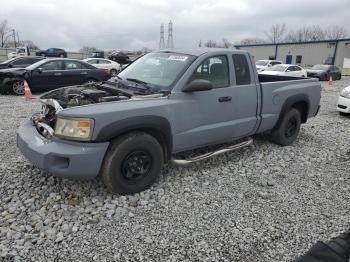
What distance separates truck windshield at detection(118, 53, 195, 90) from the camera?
3.99 meters

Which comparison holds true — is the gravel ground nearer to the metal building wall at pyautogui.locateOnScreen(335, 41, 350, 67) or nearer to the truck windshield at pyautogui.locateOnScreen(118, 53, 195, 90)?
the truck windshield at pyautogui.locateOnScreen(118, 53, 195, 90)

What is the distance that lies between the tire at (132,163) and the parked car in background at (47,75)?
7191 millimetres

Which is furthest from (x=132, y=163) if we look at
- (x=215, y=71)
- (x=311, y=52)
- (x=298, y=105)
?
(x=311, y=52)

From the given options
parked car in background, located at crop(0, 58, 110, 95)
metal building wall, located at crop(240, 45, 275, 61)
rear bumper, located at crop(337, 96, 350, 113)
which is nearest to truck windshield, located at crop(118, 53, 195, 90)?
parked car in background, located at crop(0, 58, 110, 95)

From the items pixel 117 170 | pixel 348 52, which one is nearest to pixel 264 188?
pixel 117 170

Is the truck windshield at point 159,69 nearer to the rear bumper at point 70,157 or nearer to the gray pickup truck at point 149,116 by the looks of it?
the gray pickup truck at point 149,116

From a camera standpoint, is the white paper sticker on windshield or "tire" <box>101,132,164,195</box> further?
the white paper sticker on windshield

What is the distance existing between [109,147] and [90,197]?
2.18 feet

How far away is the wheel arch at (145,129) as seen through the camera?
3.23 metres

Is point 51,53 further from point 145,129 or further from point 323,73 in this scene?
point 145,129

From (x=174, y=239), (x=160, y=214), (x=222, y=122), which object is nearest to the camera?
(x=174, y=239)

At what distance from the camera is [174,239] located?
2.92m

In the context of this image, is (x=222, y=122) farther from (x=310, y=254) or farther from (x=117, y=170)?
(x=310, y=254)

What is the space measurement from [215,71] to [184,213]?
2.03 meters
